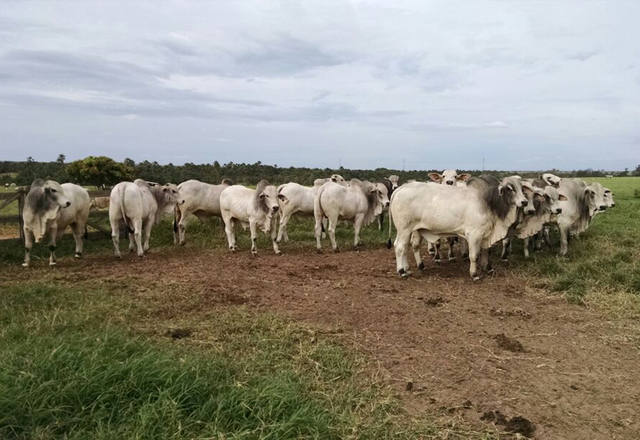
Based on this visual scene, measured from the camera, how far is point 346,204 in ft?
41.4

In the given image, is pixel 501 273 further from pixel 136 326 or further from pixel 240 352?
pixel 136 326

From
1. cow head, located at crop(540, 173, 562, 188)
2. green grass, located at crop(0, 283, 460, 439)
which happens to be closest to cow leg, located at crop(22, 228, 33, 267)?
green grass, located at crop(0, 283, 460, 439)

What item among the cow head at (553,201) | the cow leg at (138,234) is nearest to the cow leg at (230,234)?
the cow leg at (138,234)

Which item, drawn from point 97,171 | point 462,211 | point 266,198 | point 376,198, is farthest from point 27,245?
point 97,171

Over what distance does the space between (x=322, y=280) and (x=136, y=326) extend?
13.0 ft

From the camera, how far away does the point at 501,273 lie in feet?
32.5

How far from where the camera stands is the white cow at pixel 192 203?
13.4 metres

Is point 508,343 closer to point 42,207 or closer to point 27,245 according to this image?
point 42,207

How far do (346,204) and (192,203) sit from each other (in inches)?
174

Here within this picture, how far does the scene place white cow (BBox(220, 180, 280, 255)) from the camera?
1197 cm

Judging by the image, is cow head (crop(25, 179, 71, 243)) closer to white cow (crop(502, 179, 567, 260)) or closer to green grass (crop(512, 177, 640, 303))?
white cow (crop(502, 179, 567, 260))

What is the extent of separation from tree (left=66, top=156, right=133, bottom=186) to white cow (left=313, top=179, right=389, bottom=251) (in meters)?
27.2

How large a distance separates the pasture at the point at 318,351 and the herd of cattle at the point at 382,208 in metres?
0.86

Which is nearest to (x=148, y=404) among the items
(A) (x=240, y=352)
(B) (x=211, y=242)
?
(A) (x=240, y=352)
